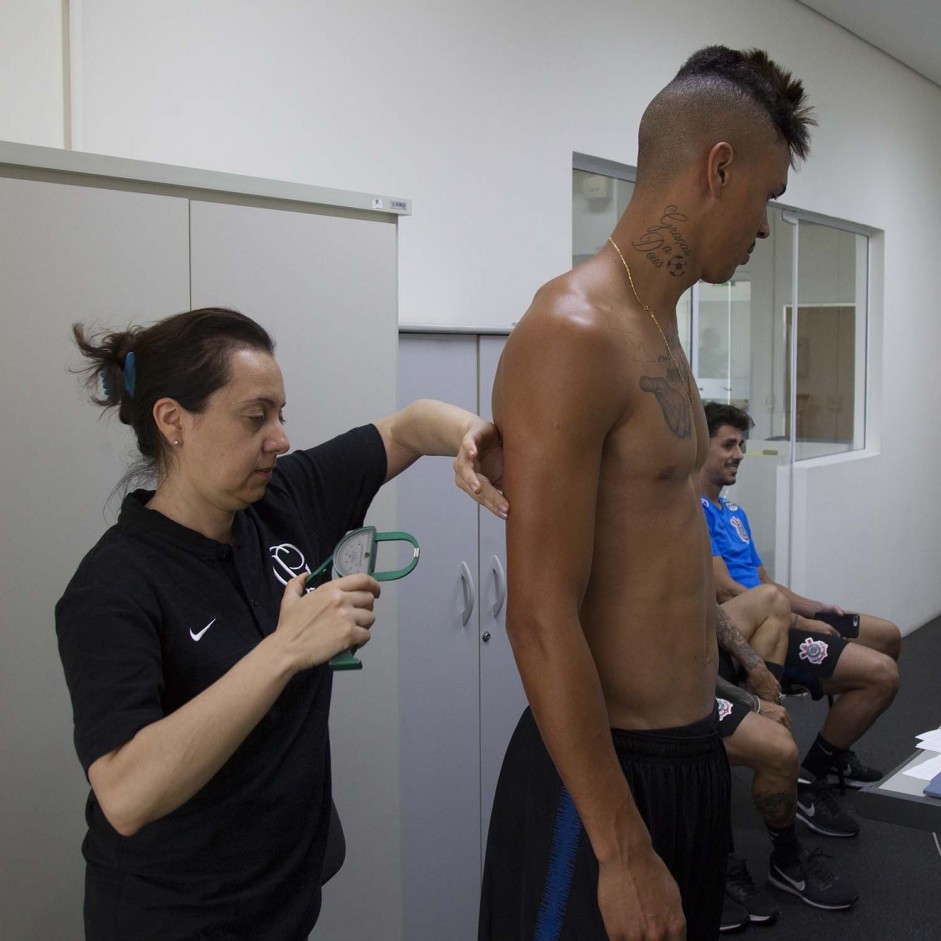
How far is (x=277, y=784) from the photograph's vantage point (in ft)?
4.23

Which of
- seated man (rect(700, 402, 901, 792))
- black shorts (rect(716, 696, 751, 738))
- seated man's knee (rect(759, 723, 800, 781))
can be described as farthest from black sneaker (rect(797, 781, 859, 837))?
black shorts (rect(716, 696, 751, 738))

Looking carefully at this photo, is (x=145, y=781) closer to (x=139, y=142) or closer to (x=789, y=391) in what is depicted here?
(x=139, y=142)

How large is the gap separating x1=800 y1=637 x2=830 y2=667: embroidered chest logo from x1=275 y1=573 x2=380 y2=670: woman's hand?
261cm

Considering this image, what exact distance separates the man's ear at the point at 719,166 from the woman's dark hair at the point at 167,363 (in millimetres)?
652

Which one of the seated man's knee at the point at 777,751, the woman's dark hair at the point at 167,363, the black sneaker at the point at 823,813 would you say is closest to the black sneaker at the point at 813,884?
the black sneaker at the point at 823,813

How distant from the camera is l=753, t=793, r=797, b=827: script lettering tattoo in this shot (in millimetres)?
2832

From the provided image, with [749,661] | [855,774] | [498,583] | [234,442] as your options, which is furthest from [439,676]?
[855,774]

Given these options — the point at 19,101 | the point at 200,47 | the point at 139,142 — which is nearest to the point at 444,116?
the point at 200,47

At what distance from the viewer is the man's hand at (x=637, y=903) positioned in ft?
3.85

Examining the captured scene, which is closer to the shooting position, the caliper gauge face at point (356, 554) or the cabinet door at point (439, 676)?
the caliper gauge face at point (356, 554)

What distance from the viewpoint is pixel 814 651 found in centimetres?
342

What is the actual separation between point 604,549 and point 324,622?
14.5 inches

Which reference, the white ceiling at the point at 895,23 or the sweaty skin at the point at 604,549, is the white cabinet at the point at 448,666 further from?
the white ceiling at the point at 895,23

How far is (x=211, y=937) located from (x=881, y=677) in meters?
2.78
